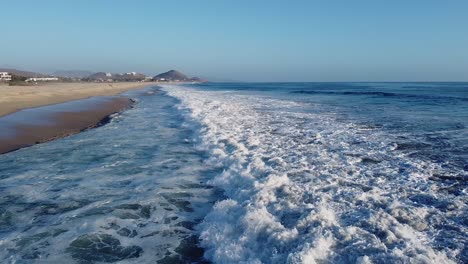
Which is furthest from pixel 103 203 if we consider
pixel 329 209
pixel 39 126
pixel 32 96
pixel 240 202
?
pixel 32 96

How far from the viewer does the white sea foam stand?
169 inches

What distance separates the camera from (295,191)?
6.39 meters

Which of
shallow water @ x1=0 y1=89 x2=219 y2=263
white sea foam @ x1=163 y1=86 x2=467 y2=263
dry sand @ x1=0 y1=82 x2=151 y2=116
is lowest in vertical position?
shallow water @ x1=0 y1=89 x2=219 y2=263

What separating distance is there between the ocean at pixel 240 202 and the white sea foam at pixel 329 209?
0.8 inches

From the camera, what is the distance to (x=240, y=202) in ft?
19.8

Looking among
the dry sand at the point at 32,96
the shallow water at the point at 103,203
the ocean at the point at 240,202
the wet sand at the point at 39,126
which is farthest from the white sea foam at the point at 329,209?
the dry sand at the point at 32,96

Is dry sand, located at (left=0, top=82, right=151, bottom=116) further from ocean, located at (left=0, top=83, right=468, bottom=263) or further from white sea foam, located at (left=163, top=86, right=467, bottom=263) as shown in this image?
white sea foam, located at (left=163, top=86, right=467, bottom=263)

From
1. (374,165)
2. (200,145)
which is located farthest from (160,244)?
(200,145)

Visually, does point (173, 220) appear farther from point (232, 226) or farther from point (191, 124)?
point (191, 124)

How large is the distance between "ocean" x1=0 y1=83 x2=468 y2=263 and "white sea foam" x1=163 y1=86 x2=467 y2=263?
0.8 inches

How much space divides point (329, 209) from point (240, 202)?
136cm

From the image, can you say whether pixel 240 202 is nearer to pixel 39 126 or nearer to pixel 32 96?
pixel 39 126

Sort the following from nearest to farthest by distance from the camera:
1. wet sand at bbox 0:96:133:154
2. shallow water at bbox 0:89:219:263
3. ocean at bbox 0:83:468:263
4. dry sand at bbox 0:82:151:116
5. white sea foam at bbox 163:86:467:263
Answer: white sea foam at bbox 163:86:467:263
ocean at bbox 0:83:468:263
shallow water at bbox 0:89:219:263
wet sand at bbox 0:96:133:154
dry sand at bbox 0:82:151:116

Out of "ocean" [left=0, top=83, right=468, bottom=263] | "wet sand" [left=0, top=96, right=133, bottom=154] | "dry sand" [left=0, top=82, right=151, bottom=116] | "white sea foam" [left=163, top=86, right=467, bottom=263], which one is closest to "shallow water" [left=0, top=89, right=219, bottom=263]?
"ocean" [left=0, top=83, right=468, bottom=263]
